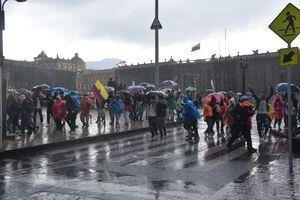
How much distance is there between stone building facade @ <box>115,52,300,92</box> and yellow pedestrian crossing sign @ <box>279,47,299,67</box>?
192ft

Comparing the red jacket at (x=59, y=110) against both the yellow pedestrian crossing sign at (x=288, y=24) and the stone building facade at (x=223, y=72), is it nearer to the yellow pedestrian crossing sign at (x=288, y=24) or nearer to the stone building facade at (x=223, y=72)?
the yellow pedestrian crossing sign at (x=288, y=24)

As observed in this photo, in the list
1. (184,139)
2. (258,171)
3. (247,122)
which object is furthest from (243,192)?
(184,139)

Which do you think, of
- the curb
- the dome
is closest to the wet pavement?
the curb

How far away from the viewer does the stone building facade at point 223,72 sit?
73.6 metres

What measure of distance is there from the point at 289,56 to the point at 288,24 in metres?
0.64

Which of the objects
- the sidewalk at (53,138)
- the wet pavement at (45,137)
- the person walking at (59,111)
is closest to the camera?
the sidewalk at (53,138)

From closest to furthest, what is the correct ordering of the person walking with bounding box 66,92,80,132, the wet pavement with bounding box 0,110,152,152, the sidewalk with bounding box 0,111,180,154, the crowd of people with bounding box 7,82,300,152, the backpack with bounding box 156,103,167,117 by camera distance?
the sidewalk with bounding box 0,111,180,154
the wet pavement with bounding box 0,110,152,152
the crowd of people with bounding box 7,82,300,152
the backpack with bounding box 156,103,167,117
the person walking with bounding box 66,92,80,132

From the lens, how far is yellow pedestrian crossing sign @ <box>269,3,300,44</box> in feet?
28.2

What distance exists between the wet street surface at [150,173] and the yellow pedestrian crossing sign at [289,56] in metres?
2.20

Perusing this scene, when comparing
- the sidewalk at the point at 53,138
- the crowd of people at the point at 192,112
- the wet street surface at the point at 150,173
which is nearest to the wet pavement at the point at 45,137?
the sidewalk at the point at 53,138

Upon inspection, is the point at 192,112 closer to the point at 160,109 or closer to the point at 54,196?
the point at 160,109

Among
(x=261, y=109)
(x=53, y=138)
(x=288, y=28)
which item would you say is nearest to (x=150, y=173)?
(x=288, y=28)

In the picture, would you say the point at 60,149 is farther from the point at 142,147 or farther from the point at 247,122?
the point at 247,122

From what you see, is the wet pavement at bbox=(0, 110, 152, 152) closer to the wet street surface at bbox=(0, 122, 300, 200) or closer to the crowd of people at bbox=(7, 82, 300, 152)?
the crowd of people at bbox=(7, 82, 300, 152)
